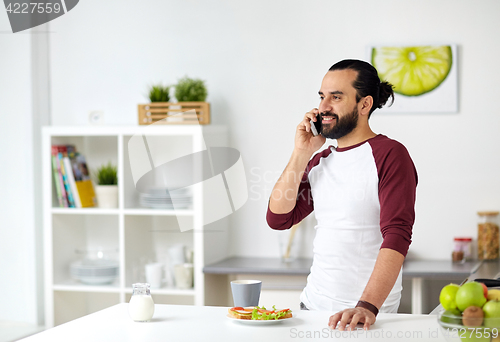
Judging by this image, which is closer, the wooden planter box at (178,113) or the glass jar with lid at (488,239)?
the glass jar with lid at (488,239)

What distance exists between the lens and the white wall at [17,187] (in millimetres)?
3582

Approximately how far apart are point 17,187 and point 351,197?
259 cm

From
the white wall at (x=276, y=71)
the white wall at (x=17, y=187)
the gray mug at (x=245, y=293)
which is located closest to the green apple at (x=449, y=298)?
the gray mug at (x=245, y=293)

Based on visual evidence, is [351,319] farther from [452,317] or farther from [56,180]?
[56,180]

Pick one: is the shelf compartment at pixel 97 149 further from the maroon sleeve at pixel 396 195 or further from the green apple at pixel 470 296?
the green apple at pixel 470 296

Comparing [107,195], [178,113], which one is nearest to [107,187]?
[107,195]

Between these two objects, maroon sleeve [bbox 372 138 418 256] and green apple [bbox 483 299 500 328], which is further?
maroon sleeve [bbox 372 138 418 256]

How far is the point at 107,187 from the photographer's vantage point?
3402 millimetres

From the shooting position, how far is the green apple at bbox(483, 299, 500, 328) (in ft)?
3.62

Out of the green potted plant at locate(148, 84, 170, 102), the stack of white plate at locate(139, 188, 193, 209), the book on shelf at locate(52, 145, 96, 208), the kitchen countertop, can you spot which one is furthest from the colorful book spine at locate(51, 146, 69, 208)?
the kitchen countertop

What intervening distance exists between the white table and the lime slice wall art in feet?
6.48

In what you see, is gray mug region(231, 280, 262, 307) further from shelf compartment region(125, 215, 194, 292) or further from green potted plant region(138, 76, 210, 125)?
shelf compartment region(125, 215, 194, 292)

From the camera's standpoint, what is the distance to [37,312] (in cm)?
358

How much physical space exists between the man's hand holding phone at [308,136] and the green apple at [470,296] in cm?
89
